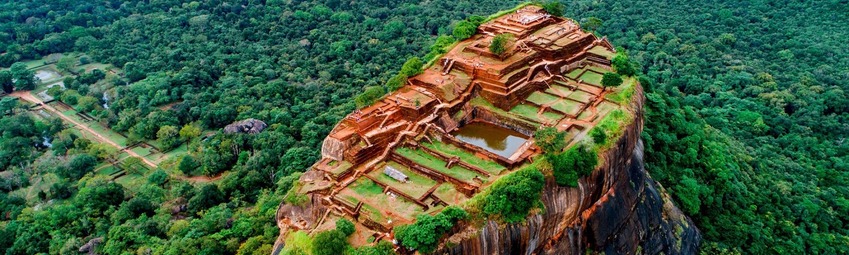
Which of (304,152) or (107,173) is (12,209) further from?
(304,152)

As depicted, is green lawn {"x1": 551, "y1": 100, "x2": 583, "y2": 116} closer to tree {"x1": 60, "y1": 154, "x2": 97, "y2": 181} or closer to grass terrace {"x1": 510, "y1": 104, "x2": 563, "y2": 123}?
grass terrace {"x1": 510, "y1": 104, "x2": 563, "y2": 123}

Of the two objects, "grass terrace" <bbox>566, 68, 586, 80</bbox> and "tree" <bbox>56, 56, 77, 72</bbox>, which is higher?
"grass terrace" <bbox>566, 68, 586, 80</bbox>

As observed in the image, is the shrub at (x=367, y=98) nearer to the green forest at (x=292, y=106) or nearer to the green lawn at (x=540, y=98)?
the green lawn at (x=540, y=98)

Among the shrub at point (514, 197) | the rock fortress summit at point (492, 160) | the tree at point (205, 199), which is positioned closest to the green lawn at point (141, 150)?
the tree at point (205, 199)

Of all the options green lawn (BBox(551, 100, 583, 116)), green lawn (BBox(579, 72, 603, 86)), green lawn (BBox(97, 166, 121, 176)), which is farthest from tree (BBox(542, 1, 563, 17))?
green lawn (BBox(97, 166, 121, 176))

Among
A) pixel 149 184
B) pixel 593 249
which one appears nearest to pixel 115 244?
pixel 149 184

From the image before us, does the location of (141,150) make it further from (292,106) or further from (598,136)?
(598,136)
